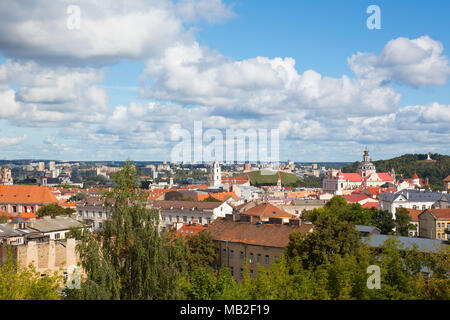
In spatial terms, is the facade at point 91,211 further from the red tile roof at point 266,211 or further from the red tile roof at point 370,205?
the red tile roof at point 370,205

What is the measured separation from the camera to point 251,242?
133 ft

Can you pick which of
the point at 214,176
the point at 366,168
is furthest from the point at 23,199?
the point at 366,168

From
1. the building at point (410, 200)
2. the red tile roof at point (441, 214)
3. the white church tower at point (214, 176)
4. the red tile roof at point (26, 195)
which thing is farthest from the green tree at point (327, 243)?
the white church tower at point (214, 176)

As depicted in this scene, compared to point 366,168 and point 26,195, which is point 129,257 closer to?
point 26,195

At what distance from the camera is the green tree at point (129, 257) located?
17938 mm

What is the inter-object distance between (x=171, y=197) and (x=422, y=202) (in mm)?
56301

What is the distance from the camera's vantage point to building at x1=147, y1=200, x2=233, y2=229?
7582cm

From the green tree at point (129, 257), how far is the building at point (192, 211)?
2186 inches

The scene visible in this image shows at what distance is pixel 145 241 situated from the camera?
1891 cm

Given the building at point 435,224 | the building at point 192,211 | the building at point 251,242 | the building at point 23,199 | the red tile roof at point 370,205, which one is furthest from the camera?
the building at point 23,199

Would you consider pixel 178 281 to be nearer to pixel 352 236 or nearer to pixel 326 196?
pixel 352 236

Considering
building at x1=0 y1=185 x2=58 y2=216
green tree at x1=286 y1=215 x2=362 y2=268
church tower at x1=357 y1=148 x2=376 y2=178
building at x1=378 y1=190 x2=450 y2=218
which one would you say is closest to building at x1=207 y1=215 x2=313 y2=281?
green tree at x1=286 y1=215 x2=362 y2=268

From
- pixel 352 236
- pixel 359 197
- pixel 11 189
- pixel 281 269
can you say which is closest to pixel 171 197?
pixel 11 189
